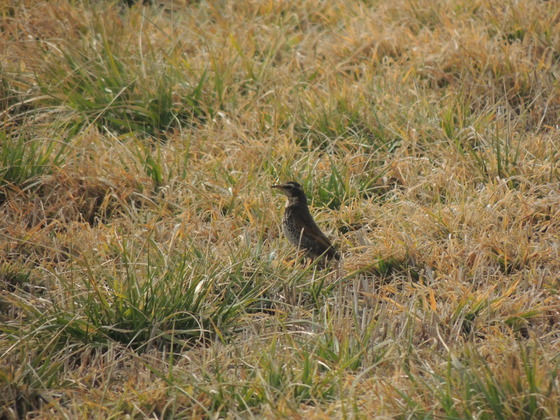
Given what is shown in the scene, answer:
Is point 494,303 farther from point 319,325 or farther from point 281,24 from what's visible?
point 281,24

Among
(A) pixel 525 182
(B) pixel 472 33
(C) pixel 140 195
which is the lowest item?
(C) pixel 140 195

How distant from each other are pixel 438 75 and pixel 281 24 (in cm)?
174

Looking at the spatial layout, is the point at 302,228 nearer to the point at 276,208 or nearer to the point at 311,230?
the point at 311,230

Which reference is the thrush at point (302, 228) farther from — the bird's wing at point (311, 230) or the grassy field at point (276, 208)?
the grassy field at point (276, 208)

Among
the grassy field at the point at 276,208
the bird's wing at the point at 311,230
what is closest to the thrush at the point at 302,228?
the bird's wing at the point at 311,230

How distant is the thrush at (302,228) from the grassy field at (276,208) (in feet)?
0.39

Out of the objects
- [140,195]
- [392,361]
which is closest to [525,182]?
[392,361]

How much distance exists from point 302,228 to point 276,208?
0.52 meters

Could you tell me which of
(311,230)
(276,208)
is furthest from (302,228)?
(276,208)

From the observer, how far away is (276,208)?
559 centimetres

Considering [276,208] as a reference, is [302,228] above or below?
above

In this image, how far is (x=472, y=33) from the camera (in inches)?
277

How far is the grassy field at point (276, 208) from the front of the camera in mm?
3900

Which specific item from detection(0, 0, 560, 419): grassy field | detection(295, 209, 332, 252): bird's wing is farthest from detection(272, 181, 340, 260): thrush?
detection(0, 0, 560, 419): grassy field
